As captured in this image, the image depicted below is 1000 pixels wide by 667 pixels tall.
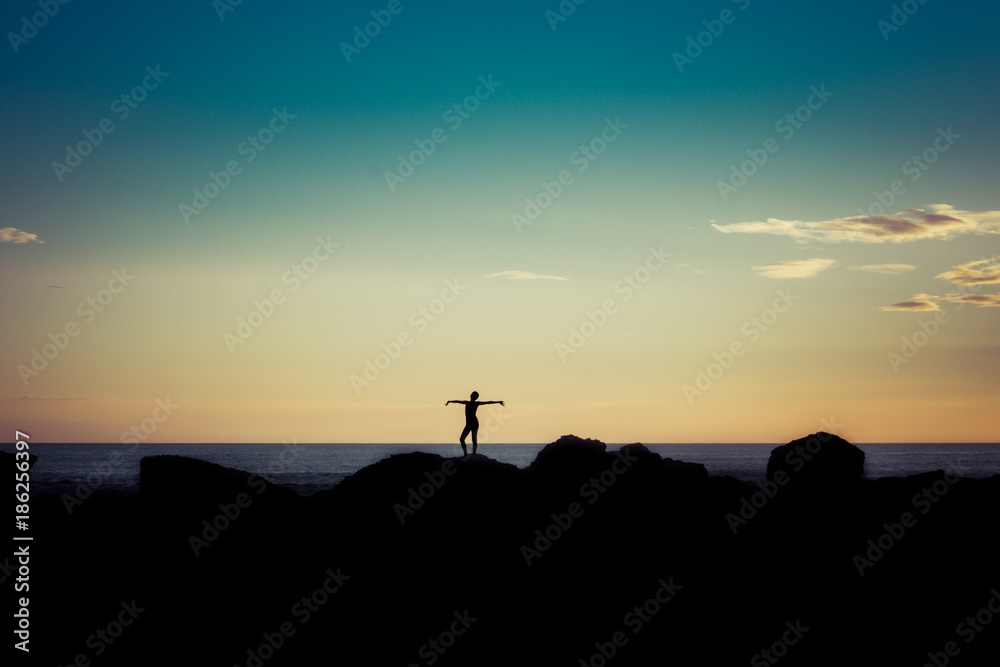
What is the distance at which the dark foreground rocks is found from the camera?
1376 cm

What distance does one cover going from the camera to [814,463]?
23688 mm

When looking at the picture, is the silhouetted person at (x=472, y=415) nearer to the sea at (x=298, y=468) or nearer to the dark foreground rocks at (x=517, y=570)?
the dark foreground rocks at (x=517, y=570)

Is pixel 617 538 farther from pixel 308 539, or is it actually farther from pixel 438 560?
pixel 308 539

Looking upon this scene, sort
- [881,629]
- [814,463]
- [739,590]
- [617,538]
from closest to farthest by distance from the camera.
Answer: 1. [881,629]
2. [739,590]
3. [617,538]
4. [814,463]

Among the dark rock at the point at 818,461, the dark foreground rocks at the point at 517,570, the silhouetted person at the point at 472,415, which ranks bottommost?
the dark foreground rocks at the point at 517,570

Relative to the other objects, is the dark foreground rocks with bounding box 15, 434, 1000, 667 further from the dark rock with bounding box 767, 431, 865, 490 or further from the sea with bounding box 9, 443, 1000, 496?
the sea with bounding box 9, 443, 1000, 496

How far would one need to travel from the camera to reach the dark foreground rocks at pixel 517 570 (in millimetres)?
13758

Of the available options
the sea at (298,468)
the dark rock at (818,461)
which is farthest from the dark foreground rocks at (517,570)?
the sea at (298,468)

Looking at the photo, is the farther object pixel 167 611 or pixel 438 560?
pixel 438 560

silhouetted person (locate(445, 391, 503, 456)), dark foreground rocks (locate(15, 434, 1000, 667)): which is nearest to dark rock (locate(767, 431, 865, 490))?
dark foreground rocks (locate(15, 434, 1000, 667))

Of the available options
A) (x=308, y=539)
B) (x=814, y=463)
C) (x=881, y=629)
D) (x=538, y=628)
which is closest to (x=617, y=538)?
(x=538, y=628)

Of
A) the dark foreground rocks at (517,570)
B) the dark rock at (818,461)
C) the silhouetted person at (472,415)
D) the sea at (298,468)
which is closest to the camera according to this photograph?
the dark foreground rocks at (517,570)

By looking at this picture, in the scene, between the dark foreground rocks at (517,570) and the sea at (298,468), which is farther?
the sea at (298,468)

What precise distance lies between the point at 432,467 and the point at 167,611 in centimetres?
639
